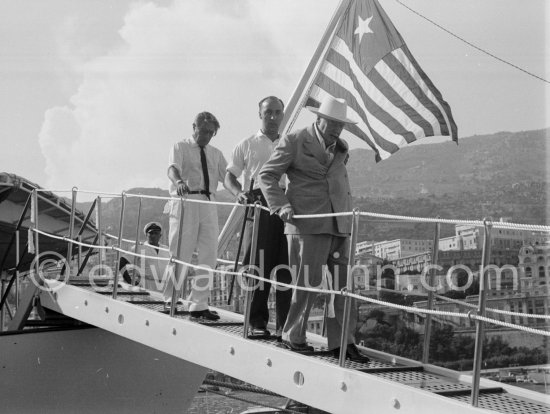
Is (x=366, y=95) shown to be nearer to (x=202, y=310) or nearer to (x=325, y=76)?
(x=325, y=76)

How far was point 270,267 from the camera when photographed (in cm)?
551

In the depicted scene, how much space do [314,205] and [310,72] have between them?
416 centimetres

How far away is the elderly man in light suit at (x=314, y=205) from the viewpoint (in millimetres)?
4730

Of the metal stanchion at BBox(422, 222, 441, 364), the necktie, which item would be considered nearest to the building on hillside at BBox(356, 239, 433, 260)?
the metal stanchion at BBox(422, 222, 441, 364)

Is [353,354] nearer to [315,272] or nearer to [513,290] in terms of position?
[315,272]

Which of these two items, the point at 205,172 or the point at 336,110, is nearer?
the point at 336,110

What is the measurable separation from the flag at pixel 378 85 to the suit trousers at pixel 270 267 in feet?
10.1

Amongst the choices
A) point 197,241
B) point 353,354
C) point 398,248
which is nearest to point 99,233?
point 197,241

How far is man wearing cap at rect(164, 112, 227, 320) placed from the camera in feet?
19.7

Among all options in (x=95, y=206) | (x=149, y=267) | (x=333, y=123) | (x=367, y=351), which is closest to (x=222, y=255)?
(x=149, y=267)

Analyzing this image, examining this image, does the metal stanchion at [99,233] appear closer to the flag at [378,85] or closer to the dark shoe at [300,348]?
the flag at [378,85]

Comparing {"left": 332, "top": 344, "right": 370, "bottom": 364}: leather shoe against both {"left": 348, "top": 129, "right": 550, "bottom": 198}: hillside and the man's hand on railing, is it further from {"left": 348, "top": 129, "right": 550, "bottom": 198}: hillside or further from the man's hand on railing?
{"left": 348, "top": 129, "right": 550, "bottom": 198}: hillside

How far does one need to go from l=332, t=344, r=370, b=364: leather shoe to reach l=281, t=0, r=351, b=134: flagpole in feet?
12.8

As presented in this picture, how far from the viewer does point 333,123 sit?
475cm
